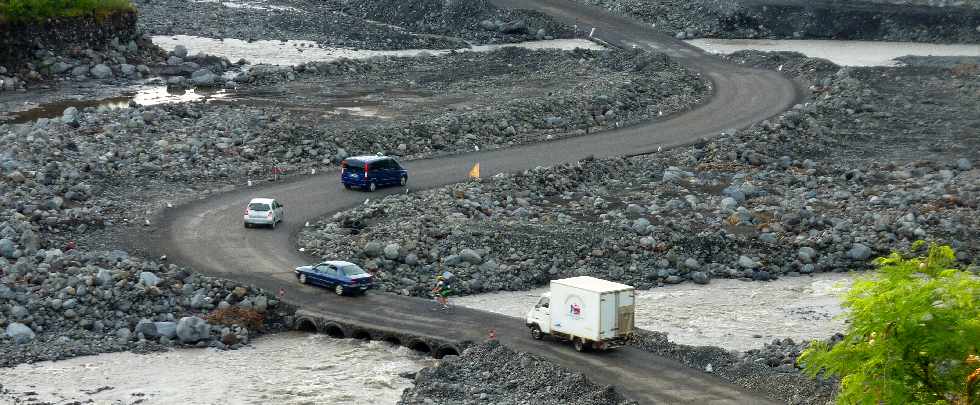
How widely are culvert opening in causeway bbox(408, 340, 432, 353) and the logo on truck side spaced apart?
461 centimetres

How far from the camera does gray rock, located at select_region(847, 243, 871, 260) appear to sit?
167 ft

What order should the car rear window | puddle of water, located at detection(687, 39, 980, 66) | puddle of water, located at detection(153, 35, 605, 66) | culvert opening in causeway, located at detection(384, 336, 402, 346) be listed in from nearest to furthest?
culvert opening in causeway, located at detection(384, 336, 402, 346) → the car rear window → puddle of water, located at detection(153, 35, 605, 66) → puddle of water, located at detection(687, 39, 980, 66)

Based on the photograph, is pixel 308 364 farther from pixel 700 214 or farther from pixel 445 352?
pixel 700 214

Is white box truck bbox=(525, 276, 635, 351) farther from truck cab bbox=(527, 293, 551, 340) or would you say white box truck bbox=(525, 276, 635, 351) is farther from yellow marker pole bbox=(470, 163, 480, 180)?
yellow marker pole bbox=(470, 163, 480, 180)

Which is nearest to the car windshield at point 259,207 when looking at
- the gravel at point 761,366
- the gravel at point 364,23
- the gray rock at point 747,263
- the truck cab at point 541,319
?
the truck cab at point 541,319

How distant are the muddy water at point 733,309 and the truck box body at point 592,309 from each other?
16.3 ft

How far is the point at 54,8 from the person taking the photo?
86375mm

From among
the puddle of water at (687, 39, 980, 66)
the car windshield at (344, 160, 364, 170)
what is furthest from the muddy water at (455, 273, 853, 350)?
the puddle of water at (687, 39, 980, 66)

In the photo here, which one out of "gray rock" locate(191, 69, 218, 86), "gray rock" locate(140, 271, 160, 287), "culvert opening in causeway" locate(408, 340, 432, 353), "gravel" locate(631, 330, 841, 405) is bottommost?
"culvert opening in causeway" locate(408, 340, 432, 353)

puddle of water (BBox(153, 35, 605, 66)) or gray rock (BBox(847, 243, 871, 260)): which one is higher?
puddle of water (BBox(153, 35, 605, 66))

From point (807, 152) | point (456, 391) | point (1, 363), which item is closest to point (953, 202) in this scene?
point (807, 152)

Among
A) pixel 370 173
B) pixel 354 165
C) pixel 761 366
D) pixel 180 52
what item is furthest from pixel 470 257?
pixel 180 52

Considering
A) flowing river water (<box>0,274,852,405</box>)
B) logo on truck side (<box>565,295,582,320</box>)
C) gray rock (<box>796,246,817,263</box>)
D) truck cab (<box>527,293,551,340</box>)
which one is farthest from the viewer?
gray rock (<box>796,246,817,263</box>)

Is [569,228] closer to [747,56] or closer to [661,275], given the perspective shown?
[661,275]
